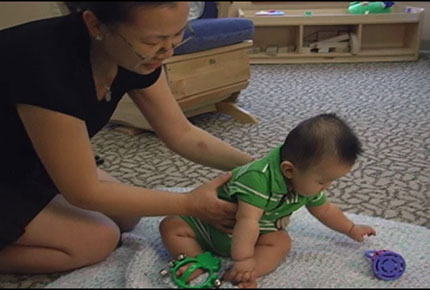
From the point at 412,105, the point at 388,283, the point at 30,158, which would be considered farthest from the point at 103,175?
the point at 412,105

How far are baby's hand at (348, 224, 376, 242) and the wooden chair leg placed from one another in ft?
3.13

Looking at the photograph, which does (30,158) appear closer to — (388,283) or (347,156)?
(347,156)

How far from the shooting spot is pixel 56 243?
36.3 inches

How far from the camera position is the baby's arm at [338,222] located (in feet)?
3.14

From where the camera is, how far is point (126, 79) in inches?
36.0

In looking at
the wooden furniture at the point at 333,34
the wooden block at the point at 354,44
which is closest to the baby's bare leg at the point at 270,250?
the wooden furniture at the point at 333,34

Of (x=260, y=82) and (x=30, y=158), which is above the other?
(x=30, y=158)

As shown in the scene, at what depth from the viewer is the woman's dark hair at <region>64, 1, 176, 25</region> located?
0.56m

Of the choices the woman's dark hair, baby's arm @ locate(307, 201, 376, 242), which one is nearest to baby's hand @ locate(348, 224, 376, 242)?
baby's arm @ locate(307, 201, 376, 242)

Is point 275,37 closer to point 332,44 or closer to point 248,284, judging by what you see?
point 332,44

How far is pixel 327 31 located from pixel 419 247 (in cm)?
226

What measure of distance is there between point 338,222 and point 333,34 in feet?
7.44

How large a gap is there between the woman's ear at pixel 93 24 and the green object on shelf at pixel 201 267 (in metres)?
0.39

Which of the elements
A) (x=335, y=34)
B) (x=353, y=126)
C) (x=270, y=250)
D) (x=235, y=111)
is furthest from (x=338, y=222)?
(x=335, y=34)
